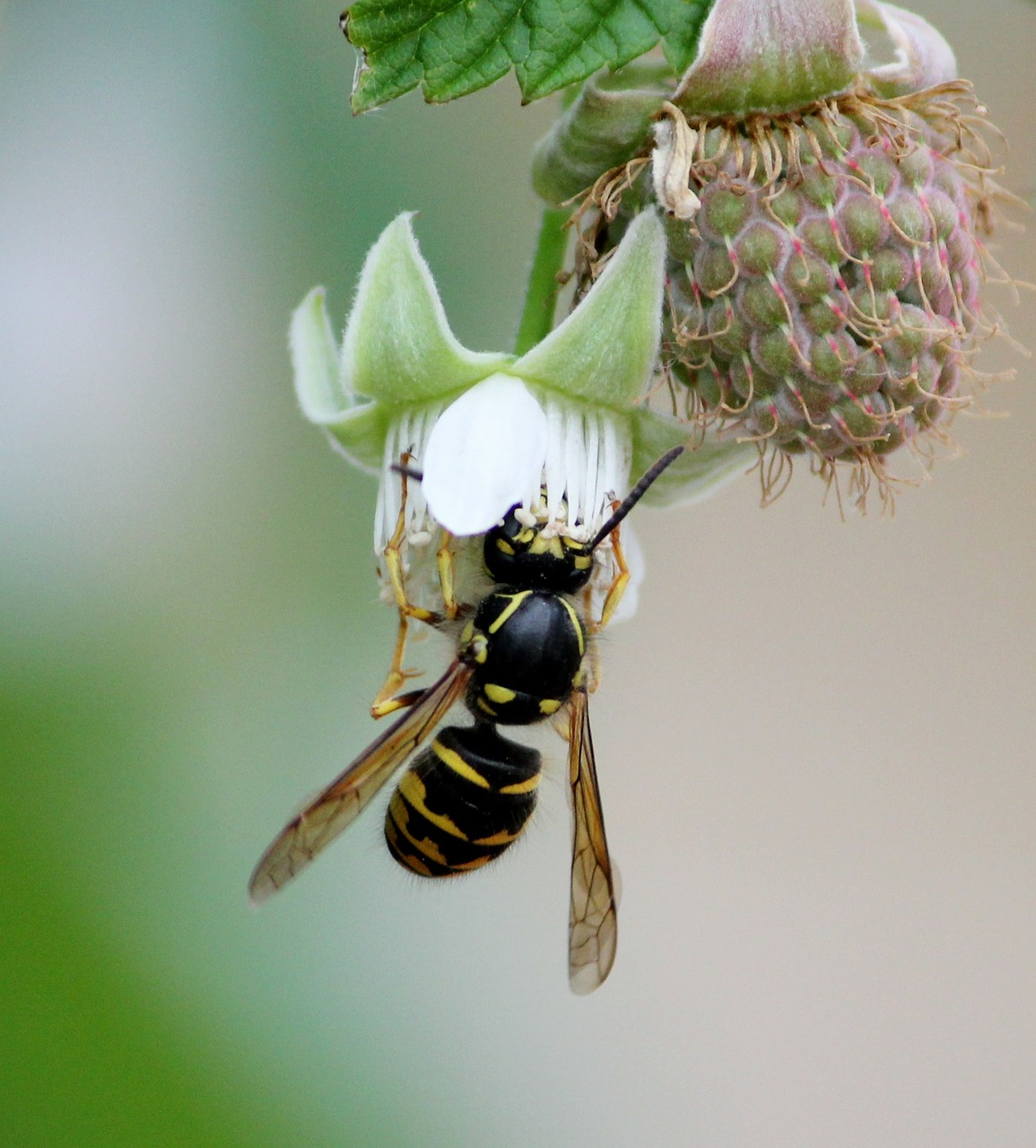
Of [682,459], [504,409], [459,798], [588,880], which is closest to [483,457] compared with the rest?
[504,409]

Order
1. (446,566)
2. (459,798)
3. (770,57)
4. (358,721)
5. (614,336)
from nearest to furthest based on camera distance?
(770,57) → (614,336) → (446,566) → (459,798) → (358,721)

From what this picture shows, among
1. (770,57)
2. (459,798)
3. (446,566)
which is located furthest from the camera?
(459,798)

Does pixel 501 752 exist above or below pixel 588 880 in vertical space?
above

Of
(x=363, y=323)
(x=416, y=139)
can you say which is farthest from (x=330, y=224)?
(x=363, y=323)

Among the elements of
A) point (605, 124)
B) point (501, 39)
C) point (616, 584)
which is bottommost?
point (616, 584)

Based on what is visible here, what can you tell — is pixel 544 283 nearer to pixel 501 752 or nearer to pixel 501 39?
pixel 501 39

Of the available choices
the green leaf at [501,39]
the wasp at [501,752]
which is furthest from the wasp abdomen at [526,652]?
the green leaf at [501,39]

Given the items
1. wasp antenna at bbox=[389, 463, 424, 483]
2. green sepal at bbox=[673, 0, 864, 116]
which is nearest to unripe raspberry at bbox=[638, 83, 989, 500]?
green sepal at bbox=[673, 0, 864, 116]

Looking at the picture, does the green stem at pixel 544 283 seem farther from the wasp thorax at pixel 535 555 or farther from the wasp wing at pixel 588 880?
the wasp wing at pixel 588 880
